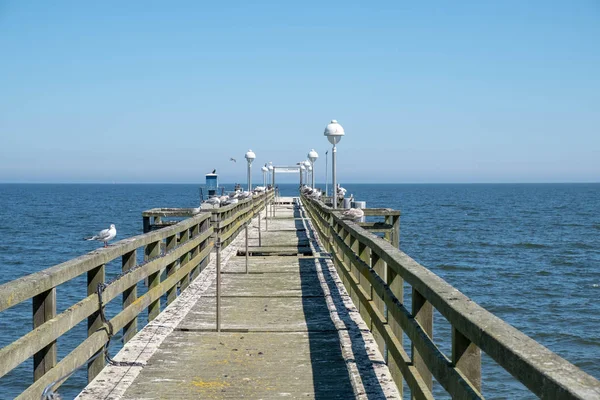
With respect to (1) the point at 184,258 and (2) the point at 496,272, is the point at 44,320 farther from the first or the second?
(2) the point at 496,272

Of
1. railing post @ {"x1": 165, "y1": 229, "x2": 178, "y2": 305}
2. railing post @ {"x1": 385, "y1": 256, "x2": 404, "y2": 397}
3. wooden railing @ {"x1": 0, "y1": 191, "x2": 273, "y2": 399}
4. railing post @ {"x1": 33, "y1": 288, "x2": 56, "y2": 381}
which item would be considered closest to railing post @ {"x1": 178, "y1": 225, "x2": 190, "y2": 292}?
railing post @ {"x1": 165, "y1": 229, "x2": 178, "y2": 305}

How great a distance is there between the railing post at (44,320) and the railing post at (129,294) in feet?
7.45

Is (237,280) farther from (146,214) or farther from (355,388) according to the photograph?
(355,388)

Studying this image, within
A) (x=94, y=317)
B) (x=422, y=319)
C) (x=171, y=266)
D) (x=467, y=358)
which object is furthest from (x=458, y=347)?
(x=171, y=266)

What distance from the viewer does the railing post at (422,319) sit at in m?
4.82

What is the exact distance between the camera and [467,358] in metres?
3.75

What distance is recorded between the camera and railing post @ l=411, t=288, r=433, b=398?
482 centimetres

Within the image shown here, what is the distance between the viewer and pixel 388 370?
20.5 ft

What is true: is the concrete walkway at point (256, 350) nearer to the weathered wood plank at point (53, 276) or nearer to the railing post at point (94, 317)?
the railing post at point (94, 317)

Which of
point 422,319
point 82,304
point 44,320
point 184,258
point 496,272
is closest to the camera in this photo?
point 44,320

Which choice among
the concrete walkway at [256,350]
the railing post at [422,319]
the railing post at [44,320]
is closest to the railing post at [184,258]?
the concrete walkway at [256,350]

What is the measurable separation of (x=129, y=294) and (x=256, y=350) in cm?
142

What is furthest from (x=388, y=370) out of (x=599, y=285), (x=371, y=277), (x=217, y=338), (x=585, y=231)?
(x=585, y=231)

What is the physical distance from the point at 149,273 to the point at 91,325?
1.92 metres
